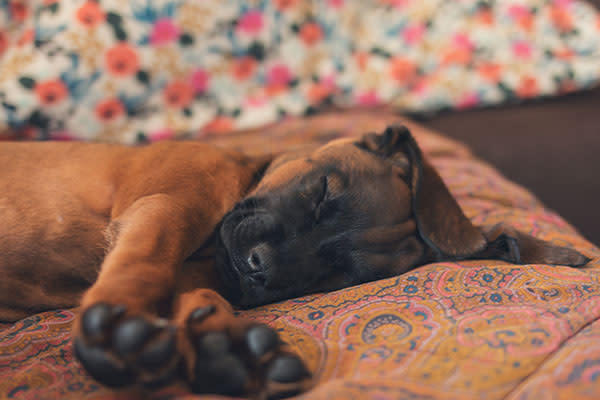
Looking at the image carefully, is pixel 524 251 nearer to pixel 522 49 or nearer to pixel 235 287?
pixel 235 287

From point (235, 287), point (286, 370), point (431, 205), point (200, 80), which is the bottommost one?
point (235, 287)

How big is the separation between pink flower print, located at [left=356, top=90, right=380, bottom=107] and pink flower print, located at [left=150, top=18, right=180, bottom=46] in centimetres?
118

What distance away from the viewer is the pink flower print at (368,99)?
3223mm

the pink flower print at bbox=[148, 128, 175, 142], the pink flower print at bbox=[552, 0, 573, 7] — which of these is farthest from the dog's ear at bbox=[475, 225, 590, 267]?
the pink flower print at bbox=[552, 0, 573, 7]

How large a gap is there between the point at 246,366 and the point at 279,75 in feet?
7.51

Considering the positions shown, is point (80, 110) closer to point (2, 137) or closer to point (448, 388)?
point (2, 137)

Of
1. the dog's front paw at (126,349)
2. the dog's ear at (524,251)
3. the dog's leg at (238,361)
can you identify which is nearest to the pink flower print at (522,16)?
the dog's ear at (524,251)

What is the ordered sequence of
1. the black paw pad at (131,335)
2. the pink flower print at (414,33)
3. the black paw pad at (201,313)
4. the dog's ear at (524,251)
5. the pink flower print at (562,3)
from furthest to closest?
1. the pink flower print at (414,33)
2. the pink flower print at (562,3)
3. the dog's ear at (524,251)
4. the black paw pad at (201,313)
5. the black paw pad at (131,335)

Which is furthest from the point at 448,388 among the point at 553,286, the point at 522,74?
the point at 522,74

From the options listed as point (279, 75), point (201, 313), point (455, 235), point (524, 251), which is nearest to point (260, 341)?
point (201, 313)

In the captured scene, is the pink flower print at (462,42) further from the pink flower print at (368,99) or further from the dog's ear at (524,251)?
the dog's ear at (524,251)

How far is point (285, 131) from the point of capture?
9.05 feet

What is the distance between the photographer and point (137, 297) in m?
1.11

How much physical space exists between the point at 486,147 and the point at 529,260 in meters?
1.53
